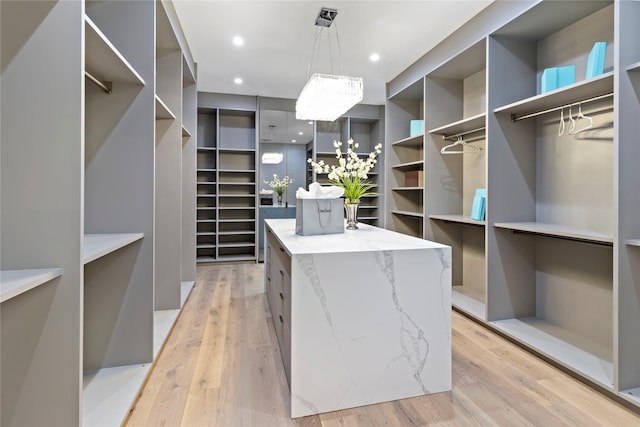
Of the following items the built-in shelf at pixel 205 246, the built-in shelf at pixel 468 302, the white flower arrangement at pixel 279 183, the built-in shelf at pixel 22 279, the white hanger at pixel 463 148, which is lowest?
the built-in shelf at pixel 468 302

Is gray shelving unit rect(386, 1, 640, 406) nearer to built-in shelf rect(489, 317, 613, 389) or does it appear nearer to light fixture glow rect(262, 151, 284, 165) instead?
built-in shelf rect(489, 317, 613, 389)

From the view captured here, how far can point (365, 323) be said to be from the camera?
172cm

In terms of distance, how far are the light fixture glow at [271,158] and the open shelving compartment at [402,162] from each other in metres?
2.16

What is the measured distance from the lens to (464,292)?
3.58 meters

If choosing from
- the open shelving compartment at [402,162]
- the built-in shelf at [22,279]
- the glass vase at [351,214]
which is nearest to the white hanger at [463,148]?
the open shelving compartment at [402,162]

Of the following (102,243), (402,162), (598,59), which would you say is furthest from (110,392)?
(402,162)

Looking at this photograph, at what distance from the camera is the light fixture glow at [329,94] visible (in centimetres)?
267

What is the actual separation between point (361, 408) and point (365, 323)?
0.44 meters

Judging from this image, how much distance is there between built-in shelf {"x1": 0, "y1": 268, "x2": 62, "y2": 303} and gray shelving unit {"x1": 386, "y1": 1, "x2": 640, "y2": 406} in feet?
8.41

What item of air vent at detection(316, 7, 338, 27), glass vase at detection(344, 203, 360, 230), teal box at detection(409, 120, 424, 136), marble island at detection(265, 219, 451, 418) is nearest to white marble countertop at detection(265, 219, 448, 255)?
marble island at detection(265, 219, 451, 418)

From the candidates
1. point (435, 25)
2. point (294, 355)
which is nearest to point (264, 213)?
point (435, 25)

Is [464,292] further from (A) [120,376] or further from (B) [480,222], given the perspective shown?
(A) [120,376]

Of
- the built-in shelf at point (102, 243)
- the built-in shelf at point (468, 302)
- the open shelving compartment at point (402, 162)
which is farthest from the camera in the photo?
the open shelving compartment at point (402, 162)

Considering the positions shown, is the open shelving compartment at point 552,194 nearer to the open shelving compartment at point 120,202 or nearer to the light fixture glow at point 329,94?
the light fixture glow at point 329,94
